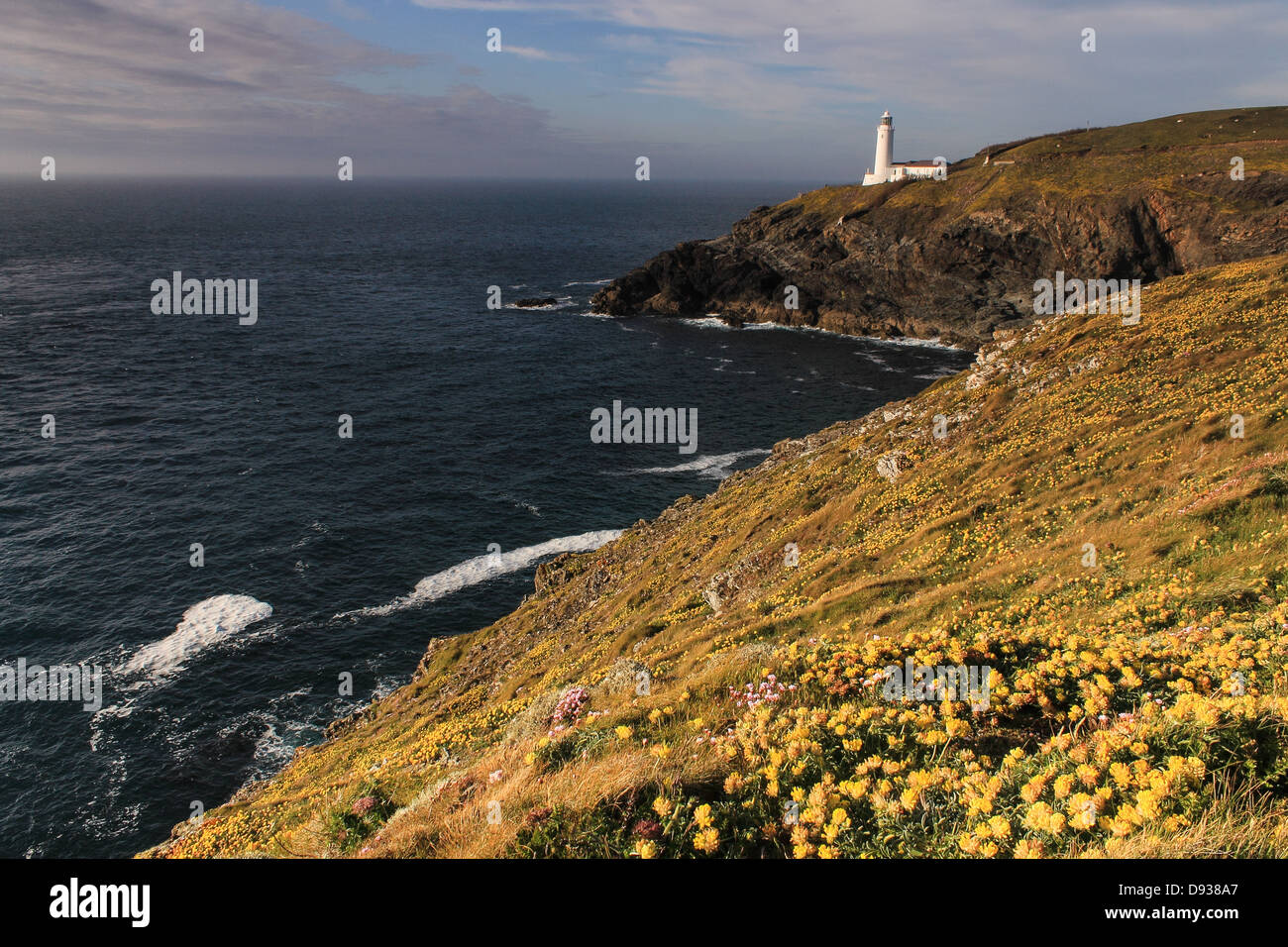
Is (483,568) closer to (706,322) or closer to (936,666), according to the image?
(936,666)

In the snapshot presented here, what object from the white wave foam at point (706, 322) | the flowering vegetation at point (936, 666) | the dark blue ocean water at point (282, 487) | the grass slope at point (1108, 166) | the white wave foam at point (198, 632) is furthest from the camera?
the white wave foam at point (706, 322)

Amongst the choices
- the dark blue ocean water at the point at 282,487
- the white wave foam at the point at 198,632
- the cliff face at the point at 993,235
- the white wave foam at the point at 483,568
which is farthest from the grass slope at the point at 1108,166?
the white wave foam at the point at 198,632

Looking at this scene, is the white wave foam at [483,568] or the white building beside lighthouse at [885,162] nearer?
the white wave foam at [483,568]

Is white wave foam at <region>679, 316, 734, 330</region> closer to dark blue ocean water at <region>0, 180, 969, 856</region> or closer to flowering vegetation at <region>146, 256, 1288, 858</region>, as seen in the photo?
dark blue ocean water at <region>0, 180, 969, 856</region>

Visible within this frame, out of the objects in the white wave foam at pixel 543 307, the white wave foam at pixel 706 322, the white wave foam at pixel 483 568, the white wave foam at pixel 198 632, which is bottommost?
the white wave foam at pixel 198 632

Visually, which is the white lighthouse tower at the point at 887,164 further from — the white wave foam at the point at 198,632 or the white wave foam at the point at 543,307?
the white wave foam at the point at 198,632
